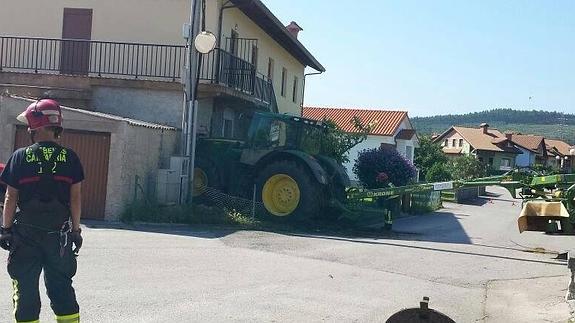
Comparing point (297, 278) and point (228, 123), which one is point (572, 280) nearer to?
point (297, 278)

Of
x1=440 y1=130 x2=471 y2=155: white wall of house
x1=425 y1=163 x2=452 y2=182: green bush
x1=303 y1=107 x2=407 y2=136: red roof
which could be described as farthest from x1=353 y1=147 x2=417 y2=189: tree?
x1=440 y1=130 x2=471 y2=155: white wall of house

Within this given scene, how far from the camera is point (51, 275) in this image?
4793 millimetres

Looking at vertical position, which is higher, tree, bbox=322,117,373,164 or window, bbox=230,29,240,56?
window, bbox=230,29,240,56

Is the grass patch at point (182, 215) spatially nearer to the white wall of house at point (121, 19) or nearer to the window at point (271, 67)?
the white wall of house at point (121, 19)

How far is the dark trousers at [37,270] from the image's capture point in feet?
15.3

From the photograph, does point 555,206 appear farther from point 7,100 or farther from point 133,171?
point 7,100

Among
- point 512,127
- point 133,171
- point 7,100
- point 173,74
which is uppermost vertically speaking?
point 512,127

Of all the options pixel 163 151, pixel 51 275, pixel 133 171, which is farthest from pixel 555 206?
pixel 163 151

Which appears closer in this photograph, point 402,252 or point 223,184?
point 402,252

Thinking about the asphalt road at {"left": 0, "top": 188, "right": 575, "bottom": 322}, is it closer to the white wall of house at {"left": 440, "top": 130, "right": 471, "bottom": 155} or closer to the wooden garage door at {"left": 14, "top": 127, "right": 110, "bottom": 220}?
the wooden garage door at {"left": 14, "top": 127, "right": 110, "bottom": 220}

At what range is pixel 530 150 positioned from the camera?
300ft

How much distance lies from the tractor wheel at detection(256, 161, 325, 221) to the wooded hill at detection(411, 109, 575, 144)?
127m

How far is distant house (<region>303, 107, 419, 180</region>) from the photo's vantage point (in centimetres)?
4375

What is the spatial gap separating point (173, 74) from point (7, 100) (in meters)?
4.62
